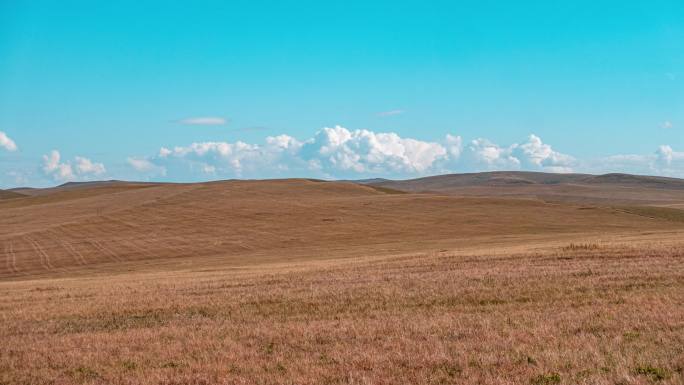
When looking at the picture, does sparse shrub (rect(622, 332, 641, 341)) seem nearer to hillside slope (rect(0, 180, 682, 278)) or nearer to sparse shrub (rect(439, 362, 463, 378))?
sparse shrub (rect(439, 362, 463, 378))

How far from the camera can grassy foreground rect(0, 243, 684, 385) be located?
10.0 meters

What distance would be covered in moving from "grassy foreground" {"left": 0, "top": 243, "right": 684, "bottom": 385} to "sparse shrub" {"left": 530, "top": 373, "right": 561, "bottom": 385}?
1 cm

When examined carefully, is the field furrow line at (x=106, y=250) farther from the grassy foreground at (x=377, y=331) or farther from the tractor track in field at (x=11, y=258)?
the grassy foreground at (x=377, y=331)

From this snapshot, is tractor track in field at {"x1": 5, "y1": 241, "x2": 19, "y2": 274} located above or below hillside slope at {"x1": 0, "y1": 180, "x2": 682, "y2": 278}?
below

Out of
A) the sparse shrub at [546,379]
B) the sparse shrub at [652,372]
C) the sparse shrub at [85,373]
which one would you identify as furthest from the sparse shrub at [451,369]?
the sparse shrub at [85,373]

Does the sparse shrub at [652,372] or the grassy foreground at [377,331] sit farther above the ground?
the sparse shrub at [652,372]

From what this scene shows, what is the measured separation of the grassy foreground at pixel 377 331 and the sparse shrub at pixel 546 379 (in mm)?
15

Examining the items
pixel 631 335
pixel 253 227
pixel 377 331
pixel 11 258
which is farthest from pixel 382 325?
pixel 253 227

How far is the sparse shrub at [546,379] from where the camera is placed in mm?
9078

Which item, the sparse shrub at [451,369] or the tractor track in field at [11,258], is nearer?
the sparse shrub at [451,369]

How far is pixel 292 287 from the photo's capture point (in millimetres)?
22094

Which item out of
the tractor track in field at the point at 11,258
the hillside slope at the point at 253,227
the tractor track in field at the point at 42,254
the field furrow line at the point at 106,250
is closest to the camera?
the tractor track in field at the point at 11,258

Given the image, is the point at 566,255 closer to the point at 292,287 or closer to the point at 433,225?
the point at 292,287

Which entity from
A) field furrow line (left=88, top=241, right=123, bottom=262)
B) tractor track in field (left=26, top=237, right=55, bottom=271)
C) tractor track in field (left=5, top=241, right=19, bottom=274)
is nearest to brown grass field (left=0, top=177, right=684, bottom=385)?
tractor track in field (left=5, top=241, right=19, bottom=274)
